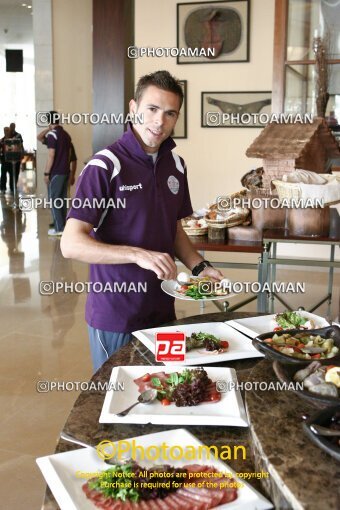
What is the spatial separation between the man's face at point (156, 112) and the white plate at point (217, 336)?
66cm

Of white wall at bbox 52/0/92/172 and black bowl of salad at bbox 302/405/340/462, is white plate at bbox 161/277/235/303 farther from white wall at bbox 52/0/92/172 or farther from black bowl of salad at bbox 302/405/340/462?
white wall at bbox 52/0/92/172

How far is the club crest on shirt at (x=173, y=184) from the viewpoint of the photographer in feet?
7.43

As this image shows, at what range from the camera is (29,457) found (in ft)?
9.19

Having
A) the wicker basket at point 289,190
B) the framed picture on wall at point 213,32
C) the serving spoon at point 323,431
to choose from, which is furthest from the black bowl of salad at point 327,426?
the framed picture on wall at point 213,32

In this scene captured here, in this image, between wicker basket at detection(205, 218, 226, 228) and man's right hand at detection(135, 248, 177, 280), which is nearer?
man's right hand at detection(135, 248, 177, 280)

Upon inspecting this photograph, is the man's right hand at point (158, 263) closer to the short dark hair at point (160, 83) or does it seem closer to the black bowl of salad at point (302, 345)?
the black bowl of salad at point (302, 345)

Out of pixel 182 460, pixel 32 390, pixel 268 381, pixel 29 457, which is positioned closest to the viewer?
pixel 182 460

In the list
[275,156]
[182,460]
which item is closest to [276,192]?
[275,156]

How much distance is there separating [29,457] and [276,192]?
227cm

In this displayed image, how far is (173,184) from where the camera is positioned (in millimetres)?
2281

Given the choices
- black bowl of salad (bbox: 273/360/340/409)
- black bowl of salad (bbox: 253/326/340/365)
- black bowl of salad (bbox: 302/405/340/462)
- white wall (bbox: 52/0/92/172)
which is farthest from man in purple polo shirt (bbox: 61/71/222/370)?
white wall (bbox: 52/0/92/172)

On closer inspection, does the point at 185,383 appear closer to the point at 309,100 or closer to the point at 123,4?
the point at 123,4

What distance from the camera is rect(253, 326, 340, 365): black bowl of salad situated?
1.49 meters

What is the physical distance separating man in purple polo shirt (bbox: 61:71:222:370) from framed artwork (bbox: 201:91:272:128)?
5795 millimetres
